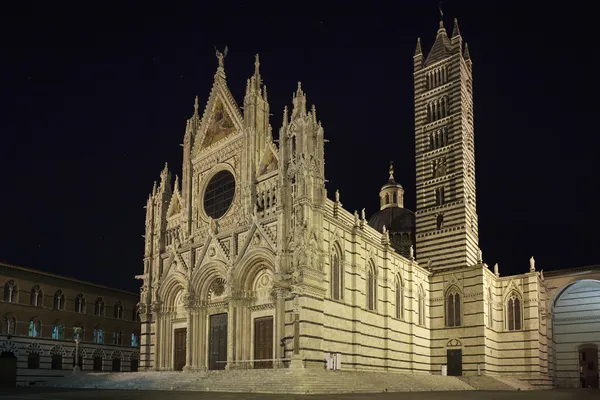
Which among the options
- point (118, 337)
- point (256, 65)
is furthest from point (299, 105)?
point (118, 337)

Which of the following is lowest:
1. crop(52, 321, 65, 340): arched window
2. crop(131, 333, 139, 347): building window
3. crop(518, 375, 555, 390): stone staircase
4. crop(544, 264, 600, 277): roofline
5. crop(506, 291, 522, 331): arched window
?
crop(518, 375, 555, 390): stone staircase

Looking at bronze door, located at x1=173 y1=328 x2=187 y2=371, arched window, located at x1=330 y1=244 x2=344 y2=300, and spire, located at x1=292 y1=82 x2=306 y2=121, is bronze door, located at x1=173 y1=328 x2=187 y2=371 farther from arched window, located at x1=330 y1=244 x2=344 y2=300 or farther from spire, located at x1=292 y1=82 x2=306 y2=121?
spire, located at x1=292 y1=82 x2=306 y2=121

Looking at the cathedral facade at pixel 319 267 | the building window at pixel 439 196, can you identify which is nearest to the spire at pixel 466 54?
the cathedral facade at pixel 319 267

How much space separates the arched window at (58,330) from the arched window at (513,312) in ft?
108

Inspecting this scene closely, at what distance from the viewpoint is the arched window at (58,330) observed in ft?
157

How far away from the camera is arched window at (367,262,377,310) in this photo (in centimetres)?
3872

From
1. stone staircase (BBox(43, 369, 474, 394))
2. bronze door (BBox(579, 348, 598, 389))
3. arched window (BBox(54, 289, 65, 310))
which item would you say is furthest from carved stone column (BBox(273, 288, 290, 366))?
bronze door (BBox(579, 348, 598, 389))

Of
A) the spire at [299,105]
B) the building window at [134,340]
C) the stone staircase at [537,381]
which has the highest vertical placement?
the spire at [299,105]

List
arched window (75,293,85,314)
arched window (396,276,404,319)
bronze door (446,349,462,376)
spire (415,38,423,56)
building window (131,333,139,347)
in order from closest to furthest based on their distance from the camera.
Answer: arched window (396,276,404,319) < bronze door (446,349,462,376) < arched window (75,293,85,314) < spire (415,38,423,56) < building window (131,333,139,347)

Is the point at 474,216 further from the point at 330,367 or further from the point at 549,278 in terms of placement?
the point at 330,367

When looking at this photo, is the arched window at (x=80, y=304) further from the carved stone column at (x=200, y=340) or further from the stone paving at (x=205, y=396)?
the stone paving at (x=205, y=396)

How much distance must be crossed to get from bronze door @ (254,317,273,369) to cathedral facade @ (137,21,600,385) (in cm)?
8

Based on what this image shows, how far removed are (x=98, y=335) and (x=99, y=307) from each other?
7.30 ft

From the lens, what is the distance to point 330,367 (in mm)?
32938
